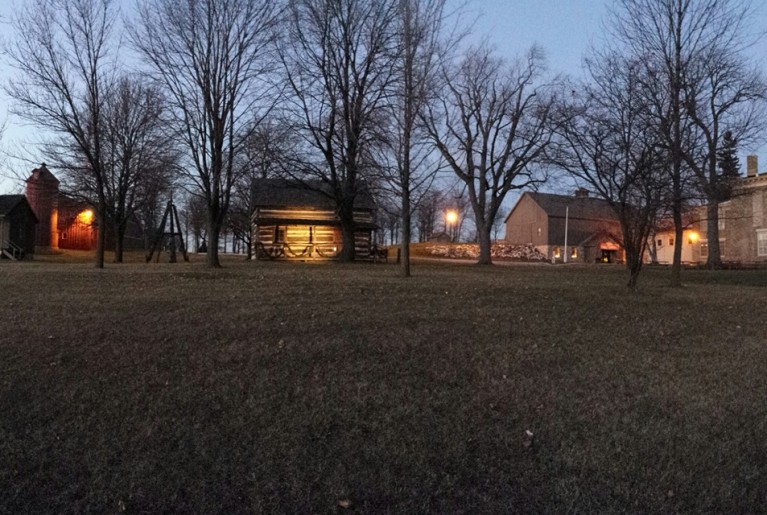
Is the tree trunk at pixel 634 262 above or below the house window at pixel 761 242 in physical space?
below

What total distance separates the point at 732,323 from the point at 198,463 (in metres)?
8.29

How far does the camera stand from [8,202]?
35.7 metres

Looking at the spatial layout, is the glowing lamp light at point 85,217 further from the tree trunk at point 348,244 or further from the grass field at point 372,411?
the grass field at point 372,411

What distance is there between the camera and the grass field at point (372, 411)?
3.96 meters

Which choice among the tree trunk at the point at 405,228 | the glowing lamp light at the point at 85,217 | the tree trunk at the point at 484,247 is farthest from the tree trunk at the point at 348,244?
the glowing lamp light at the point at 85,217

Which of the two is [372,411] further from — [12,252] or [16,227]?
[16,227]

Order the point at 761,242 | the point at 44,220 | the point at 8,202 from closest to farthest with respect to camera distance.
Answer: the point at 8,202 → the point at 761,242 → the point at 44,220

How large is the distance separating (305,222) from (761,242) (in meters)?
35.7

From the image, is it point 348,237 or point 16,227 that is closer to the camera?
point 348,237

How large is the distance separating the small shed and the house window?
52536mm

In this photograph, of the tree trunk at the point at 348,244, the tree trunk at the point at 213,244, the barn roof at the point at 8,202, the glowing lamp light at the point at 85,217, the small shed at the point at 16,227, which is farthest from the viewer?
the glowing lamp light at the point at 85,217

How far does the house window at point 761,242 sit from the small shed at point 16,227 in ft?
172

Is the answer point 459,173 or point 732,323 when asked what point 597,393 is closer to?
point 732,323

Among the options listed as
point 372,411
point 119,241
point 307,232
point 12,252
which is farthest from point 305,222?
point 372,411
